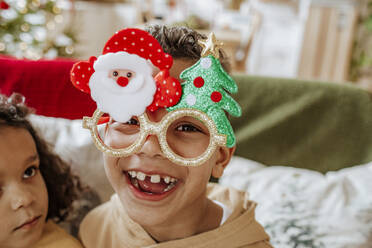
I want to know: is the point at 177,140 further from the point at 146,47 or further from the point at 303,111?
the point at 303,111

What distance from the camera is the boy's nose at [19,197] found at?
2.52ft

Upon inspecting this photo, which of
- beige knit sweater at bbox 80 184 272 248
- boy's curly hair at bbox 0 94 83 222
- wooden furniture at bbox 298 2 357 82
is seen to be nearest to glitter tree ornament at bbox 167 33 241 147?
beige knit sweater at bbox 80 184 272 248

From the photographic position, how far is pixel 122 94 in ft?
1.99

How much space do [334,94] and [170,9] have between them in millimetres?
4420

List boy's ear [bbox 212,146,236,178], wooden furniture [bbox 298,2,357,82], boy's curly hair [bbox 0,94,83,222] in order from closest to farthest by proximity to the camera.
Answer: boy's ear [bbox 212,146,236,178], boy's curly hair [bbox 0,94,83,222], wooden furniture [bbox 298,2,357,82]

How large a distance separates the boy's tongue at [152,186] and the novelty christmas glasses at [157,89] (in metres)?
0.10

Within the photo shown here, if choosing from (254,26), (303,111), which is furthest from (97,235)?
(254,26)

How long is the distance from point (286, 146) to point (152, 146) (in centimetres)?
87

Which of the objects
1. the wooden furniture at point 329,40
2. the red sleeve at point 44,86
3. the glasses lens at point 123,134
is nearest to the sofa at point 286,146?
the red sleeve at point 44,86

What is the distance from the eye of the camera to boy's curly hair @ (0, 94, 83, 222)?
3.12ft

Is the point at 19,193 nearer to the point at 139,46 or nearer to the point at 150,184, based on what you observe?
the point at 150,184

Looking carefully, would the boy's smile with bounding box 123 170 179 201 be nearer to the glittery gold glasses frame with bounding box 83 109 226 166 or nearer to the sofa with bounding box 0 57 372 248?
the glittery gold glasses frame with bounding box 83 109 226 166

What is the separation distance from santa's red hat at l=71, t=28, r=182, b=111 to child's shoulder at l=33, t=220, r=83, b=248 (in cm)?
48

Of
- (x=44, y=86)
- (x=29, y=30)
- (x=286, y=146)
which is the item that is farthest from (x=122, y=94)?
(x=29, y=30)
